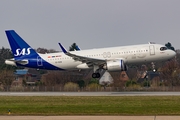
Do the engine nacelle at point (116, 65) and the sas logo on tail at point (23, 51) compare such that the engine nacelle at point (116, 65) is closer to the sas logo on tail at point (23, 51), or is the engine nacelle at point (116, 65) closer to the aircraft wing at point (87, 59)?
the aircraft wing at point (87, 59)

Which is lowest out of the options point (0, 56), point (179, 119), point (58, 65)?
point (179, 119)

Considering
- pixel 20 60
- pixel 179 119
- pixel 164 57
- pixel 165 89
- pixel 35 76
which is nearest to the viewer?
pixel 179 119

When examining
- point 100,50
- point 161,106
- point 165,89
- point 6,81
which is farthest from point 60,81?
point 161,106

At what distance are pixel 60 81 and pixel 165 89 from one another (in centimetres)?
2914

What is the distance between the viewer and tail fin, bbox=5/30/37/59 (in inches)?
2158

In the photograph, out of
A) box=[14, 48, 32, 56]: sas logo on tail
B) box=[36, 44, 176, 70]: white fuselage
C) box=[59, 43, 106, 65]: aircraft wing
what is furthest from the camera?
box=[14, 48, 32, 56]: sas logo on tail

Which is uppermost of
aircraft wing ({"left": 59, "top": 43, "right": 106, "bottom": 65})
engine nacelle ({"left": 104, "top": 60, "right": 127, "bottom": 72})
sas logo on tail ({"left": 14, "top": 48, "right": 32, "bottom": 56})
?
sas logo on tail ({"left": 14, "top": 48, "right": 32, "bottom": 56})

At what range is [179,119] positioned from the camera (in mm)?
24891

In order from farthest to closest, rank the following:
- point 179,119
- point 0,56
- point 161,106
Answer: point 0,56
point 161,106
point 179,119

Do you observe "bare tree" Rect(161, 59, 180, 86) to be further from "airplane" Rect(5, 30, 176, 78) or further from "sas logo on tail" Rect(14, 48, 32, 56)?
"sas logo on tail" Rect(14, 48, 32, 56)

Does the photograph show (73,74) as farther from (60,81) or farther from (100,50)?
(100,50)

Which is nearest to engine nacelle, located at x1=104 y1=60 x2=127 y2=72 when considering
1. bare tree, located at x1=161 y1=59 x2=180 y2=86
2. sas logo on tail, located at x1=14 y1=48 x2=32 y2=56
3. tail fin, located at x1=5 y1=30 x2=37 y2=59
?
tail fin, located at x1=5 y1=30 x2=37 y2=59

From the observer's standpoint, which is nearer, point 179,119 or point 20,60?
point 179,119

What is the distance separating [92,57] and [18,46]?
9.84 metres
